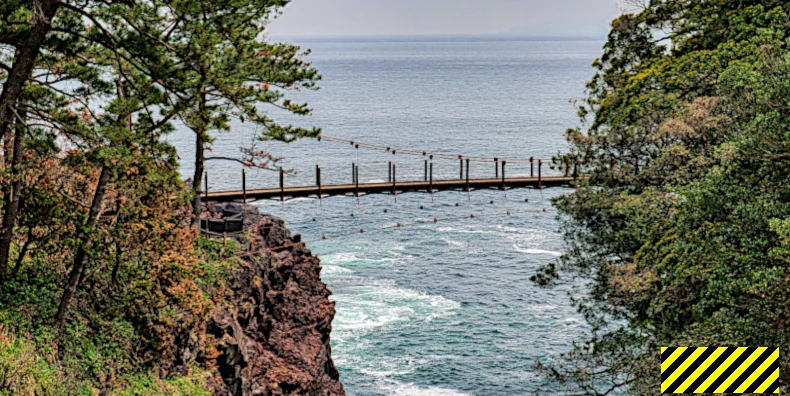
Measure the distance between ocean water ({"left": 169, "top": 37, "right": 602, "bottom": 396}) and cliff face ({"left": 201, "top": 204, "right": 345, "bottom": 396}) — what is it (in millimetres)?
4076

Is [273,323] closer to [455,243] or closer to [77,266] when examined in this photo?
[77,266]

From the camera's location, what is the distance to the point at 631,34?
29234 mm

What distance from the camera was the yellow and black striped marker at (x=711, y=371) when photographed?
982 centimetres

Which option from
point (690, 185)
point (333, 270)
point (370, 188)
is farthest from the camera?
point (333, 270)

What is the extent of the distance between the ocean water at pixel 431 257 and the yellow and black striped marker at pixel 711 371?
90.4ft

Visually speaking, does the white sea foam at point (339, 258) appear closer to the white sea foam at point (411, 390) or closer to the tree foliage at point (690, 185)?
the white sea foam at point (411, 390)

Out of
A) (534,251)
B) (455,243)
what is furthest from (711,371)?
(455,243)

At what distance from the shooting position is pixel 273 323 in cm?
3328

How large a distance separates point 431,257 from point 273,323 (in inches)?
978

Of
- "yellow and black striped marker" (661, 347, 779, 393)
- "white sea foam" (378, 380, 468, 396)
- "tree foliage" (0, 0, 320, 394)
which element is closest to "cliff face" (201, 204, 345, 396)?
"tree foliage" (0, 0, 320, 394)

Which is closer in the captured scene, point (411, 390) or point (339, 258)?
point (411, 390)

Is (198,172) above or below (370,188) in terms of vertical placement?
above

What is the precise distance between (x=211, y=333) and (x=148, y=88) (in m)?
10.7

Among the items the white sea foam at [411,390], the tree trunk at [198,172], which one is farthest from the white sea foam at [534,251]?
the tree trunk at [198,172]
